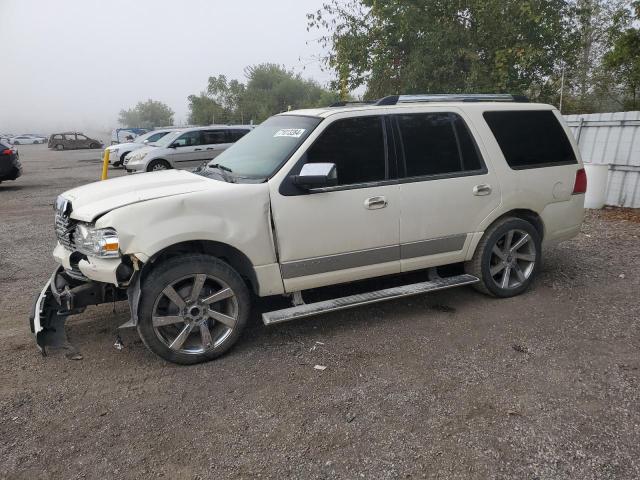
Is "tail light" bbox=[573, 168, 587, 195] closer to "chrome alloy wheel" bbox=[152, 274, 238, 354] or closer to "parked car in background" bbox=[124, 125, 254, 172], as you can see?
"chrome alloy wheel" bbox=[152, 274, 238, 354]

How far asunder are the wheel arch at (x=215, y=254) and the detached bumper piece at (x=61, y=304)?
0.46 m

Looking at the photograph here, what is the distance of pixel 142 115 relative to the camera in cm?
12394

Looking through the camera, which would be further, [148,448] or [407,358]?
[407,358]

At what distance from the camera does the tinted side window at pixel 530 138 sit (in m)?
4.75

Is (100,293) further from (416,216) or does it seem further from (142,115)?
(142,115)

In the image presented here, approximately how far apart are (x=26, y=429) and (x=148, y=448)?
838 millimetres

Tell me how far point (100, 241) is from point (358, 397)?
2.08 m

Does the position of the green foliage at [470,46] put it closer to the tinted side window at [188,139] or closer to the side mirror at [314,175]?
the tinted side window at [188,139]

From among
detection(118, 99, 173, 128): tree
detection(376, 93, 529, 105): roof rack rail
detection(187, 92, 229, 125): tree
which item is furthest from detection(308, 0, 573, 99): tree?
detection(118, 99, 173, 128): tree

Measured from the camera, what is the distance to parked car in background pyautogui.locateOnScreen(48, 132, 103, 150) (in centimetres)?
4250

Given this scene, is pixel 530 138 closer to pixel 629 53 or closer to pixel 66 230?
pixel 66 230

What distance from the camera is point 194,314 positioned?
Result: 12.1 feet

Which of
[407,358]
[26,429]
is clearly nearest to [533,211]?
[407,358]

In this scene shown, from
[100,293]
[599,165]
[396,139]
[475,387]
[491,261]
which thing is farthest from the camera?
[599,165]
